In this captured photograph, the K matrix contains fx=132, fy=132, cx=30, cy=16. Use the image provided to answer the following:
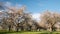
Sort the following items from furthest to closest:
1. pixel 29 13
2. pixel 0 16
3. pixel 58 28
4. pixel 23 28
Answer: pixel 58 28
pixel 23 28
pixel 29 13
pixel 0 16

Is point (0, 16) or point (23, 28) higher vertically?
point (0, 16)

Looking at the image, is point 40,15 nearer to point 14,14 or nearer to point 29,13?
point 29,13

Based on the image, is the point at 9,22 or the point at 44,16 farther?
the point at 44,16

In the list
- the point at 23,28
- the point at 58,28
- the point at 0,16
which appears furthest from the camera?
the point at 58,28

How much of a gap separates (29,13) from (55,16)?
5.44m

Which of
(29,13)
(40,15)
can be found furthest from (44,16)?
(29,13)

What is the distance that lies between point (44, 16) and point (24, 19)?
14.3ft

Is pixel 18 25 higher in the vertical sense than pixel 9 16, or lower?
lower

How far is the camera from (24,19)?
989 inches

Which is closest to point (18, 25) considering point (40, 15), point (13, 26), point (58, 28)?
point (13, 26)

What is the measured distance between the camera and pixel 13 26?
80.4 ft

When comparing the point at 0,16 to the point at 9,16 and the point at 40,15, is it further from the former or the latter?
the point at 40,15

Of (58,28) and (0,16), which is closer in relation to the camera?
(0,16)

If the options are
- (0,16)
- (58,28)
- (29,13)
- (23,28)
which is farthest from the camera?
(58,28)
